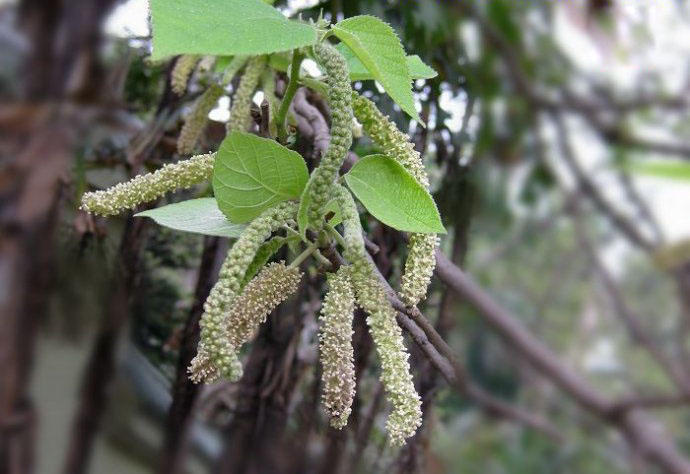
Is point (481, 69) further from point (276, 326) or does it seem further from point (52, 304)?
point (52, 304)

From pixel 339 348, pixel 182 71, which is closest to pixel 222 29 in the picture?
pixel 339 348

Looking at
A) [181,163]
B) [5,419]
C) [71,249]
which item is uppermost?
[181,163]

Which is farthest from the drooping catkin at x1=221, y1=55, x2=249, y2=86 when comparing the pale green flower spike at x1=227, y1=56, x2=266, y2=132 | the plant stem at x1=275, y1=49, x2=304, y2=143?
the plant stem at x1=275, y1=49, x2=304, y2=143

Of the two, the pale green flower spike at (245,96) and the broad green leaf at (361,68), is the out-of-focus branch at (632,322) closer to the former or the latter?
the broad green leaf at (361,68)

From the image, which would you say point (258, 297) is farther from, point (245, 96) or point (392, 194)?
point (245, 96)

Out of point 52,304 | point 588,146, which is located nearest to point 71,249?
point 52,304

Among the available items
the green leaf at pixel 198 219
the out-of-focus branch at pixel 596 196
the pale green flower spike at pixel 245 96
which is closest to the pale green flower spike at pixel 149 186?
the green leaf at pixel 198 219

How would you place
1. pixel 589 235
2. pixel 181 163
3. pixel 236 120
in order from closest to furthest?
pixel 589 235 < pixel 181 163 < pixel 236 120
